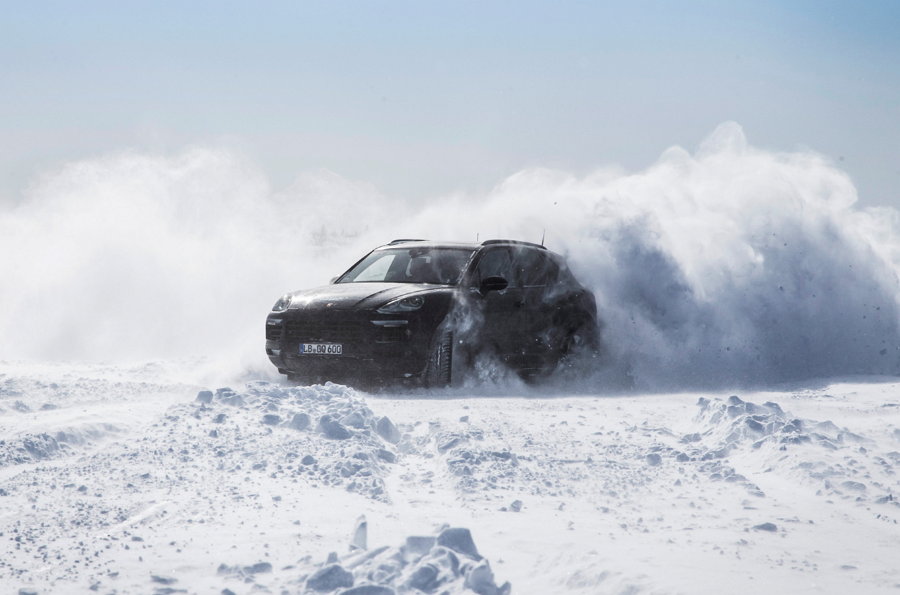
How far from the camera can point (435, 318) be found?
8.36 metres

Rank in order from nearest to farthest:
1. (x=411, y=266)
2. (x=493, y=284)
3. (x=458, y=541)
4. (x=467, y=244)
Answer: (x=458, y=541) → (x=493, y=284) → (x=411, y=266) → (x=467, y=244)

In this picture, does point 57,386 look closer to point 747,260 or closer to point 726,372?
point 726,372

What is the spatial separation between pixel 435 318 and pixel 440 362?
1.33 ft

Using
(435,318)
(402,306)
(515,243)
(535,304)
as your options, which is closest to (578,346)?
(535,304)

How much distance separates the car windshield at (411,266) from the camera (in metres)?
9.12

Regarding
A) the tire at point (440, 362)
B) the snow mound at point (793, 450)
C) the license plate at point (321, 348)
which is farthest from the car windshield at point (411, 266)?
the snow mound at point (793, 450)

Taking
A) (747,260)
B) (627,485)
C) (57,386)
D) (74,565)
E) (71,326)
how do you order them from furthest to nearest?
(71,326) → (747,260) → (57,386) → (627,485) → (74,565)

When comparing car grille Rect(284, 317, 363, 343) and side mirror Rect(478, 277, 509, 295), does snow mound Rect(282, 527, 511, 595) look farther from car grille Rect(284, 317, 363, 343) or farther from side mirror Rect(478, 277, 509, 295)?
→ side mirror Rect(478, 277, 509, 295)

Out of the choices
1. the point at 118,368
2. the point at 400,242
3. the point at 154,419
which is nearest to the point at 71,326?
the point at 118,368

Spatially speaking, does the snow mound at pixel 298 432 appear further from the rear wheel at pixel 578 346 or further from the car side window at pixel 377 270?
the rear wheel at pixel 578 346

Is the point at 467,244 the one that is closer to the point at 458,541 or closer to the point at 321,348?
the point at 321,348

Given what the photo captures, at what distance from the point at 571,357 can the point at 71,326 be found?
8867 mm

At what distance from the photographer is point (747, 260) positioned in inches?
507

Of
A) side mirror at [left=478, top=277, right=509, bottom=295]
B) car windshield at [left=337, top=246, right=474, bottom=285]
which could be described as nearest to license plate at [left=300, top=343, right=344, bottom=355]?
car windshield at [left=337, top=246, right=474, bottom=285]
